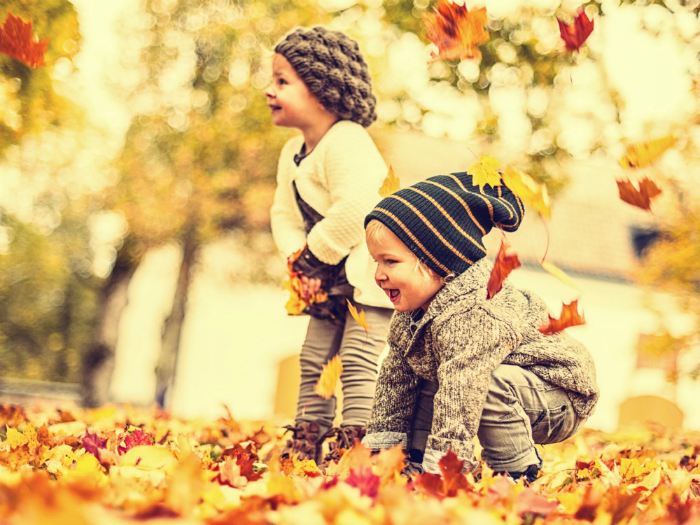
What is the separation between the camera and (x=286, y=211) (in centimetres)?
333

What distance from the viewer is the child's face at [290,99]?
122 inches

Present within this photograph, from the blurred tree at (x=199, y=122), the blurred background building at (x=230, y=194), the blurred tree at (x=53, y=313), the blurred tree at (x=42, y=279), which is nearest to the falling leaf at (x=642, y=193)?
the blurred background building at (x=230, y=194)

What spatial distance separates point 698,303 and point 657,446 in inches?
339

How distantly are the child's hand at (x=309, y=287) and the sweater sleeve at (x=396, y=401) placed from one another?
709 millimetres

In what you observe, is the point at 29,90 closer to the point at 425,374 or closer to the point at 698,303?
the point at 425,374

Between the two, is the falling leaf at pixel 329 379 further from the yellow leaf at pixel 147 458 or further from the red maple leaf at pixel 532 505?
the red maple leaf at pixel 532 505

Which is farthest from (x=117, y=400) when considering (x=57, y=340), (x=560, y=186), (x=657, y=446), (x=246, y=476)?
(x=246, y=476)

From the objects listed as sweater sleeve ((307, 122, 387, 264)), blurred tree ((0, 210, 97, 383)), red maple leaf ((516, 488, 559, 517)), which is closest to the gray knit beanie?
sweater sleeve ((307, 122, 387, 264))

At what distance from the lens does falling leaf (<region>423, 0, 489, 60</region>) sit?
2479mm

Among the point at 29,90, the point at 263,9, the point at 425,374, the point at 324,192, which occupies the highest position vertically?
the point at 263,9

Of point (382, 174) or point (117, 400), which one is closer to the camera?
point (382, 174)

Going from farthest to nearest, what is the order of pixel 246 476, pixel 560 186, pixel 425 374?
pixel 560 186 → pixel 425 374 → pixel 246 476

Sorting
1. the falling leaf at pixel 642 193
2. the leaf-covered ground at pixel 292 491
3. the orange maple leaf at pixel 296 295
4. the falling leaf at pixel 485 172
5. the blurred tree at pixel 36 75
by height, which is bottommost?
the leaf-covered ground at pixel 292 491

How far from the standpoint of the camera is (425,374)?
2.21m
